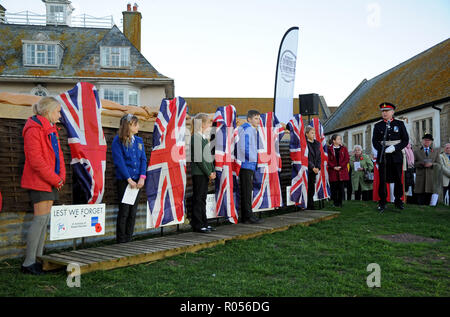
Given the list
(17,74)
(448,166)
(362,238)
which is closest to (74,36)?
(17,74)

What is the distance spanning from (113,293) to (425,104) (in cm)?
1937

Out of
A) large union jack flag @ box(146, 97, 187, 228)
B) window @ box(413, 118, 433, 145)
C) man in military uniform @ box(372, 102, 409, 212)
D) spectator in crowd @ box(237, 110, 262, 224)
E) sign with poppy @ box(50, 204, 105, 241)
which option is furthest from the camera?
window @ box(413, 118, 433, 145)

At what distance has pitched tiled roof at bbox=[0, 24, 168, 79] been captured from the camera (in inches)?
942

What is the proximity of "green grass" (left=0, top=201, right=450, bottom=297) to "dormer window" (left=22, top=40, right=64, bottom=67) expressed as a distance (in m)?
23.0

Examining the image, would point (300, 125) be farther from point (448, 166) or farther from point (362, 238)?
point (448, 166)

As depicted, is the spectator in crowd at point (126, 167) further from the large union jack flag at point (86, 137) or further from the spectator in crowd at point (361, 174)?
the spectator in crowd at point (361, 174)

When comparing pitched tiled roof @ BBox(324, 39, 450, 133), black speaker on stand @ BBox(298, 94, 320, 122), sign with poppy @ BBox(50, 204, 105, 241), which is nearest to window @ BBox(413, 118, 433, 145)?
pitched tiled roof @ BBox(324, 39, 450, 133)

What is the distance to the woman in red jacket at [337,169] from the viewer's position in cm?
997

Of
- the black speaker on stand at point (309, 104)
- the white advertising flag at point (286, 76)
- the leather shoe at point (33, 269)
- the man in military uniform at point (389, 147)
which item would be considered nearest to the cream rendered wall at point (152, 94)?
the black speaker on stand at point (309, 104)

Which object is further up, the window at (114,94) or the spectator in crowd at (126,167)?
the window at (114,94)

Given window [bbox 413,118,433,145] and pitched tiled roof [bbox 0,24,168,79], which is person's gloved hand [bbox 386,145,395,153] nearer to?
window [bbox 413,118,433,145]

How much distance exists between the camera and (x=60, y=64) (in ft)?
80.5

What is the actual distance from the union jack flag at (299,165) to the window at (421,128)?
12750 mm

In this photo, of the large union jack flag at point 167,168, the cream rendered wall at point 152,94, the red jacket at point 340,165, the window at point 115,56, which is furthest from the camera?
the window at point 115,56
